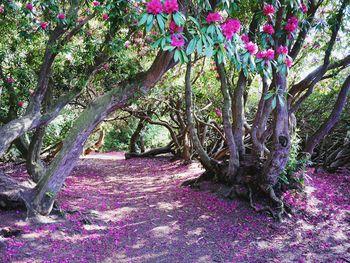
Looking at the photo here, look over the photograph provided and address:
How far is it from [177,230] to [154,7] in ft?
11.2

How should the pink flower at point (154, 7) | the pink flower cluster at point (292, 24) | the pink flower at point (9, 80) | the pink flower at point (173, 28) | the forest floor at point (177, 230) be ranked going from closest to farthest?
the pink flower at point (154, 7), the pink flower at point (173, 28), the forest floor at point (177, 230), the pink flower cluster at point (292, 24), the pink flower at point (9, 80)

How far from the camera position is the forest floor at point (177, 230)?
3871 millimetres

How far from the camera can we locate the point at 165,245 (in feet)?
13.8

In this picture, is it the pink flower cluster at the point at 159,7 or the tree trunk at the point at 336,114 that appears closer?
the pink flower cluster at the point at 159,7

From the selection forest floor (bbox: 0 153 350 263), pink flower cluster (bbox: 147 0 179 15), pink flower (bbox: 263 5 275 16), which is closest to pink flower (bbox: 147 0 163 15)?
pink flower cluster (bbox: 147 0 179 15)

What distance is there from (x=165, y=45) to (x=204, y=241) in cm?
297

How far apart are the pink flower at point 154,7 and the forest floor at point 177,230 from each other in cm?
288

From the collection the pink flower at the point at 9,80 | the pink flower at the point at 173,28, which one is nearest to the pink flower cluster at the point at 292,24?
the pink flower at the point at 173,28

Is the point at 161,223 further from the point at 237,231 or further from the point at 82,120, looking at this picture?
the point at 82,120

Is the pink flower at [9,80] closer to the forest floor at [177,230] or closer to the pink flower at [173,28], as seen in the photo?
the forest floor at [177,230]

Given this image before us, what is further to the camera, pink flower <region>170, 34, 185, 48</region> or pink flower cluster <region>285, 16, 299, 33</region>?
pink flower cluster <region>285, 16, 299, 33</region>

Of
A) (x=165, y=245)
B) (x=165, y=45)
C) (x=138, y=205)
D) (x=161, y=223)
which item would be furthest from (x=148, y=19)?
(x=138, y=205)

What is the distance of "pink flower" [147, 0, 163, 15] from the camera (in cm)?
246

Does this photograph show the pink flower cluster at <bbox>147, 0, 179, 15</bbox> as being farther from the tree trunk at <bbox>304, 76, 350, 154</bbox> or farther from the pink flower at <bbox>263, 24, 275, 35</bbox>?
the tree trunk at <bbox>304, 76, 350, 154</bbox>
